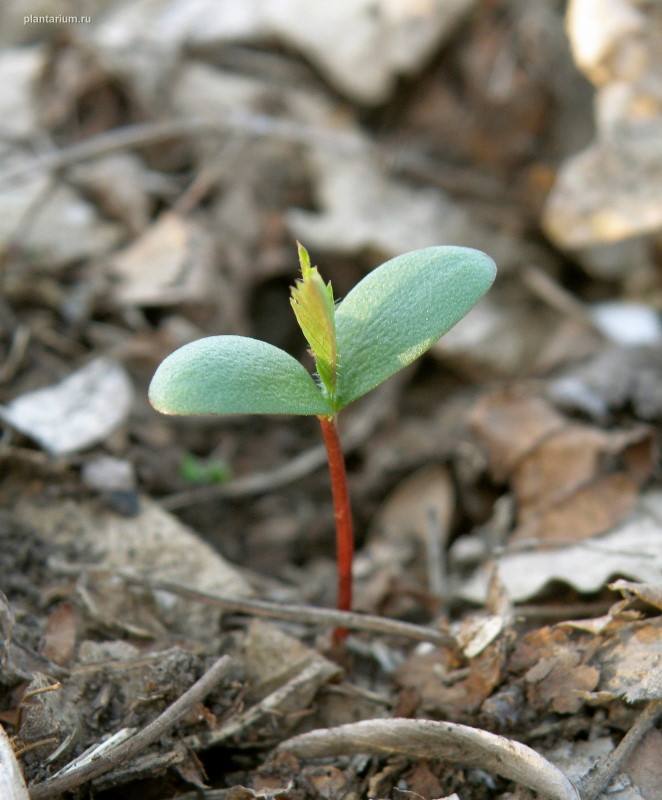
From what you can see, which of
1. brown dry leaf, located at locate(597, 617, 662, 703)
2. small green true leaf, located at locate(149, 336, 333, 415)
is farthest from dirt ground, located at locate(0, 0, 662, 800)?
small green true leaf, located at locate(149, 336, 333, 415)

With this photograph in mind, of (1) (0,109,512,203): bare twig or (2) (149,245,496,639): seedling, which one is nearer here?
(2) (149,245,496,639): seedling

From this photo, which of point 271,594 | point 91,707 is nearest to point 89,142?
point 271,594

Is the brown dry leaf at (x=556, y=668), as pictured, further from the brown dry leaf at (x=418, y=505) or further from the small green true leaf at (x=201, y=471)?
the small green true leaf at (x=201, y=471)

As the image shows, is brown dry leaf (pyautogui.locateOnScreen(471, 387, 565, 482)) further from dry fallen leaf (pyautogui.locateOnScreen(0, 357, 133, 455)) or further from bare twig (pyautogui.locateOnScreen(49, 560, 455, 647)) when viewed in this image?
dry fallen leaf (pyautogui.locateOnScreen(0, 357, 133, 455))

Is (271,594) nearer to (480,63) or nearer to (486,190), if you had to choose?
(486,190)

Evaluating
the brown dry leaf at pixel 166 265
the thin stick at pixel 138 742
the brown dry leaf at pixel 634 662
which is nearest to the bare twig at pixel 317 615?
the thin stick at pixel 138 742

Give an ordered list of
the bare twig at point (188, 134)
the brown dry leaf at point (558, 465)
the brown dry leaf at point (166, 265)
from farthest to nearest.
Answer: the bare twig at point (188, 134) → the brown dry leaf at point (166, 265) → the brown dry leaf at point (558, 465)

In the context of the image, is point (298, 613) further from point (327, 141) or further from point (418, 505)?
point (327, 141)
